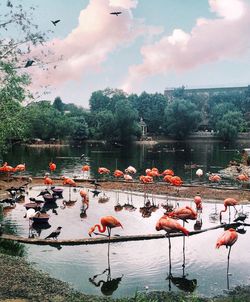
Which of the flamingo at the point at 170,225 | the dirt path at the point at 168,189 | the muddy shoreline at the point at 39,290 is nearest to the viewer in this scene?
the muddy shoreline at the point at 39,290

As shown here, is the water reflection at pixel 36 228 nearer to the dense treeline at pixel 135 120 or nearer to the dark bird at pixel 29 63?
the dark bird at pixel 29 63

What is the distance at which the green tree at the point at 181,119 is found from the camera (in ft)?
355

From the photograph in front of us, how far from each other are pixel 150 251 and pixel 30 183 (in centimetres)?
1724

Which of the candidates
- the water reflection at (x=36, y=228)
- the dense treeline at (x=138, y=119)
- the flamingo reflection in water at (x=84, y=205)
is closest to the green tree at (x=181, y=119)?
the dense treeline at (x=138, y=119)

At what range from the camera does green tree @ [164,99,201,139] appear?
355 feet

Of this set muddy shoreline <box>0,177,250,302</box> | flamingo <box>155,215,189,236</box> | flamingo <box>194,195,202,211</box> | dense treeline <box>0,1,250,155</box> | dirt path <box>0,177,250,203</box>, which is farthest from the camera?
dense treeline <box>0,1,250,155</box>

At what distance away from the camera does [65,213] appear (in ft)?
77.3

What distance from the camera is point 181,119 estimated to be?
108375 mm

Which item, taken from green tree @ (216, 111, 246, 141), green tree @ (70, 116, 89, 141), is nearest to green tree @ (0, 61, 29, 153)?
green tree @ (70, 116, 89, 141)

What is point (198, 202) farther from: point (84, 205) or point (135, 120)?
point (135, 120)

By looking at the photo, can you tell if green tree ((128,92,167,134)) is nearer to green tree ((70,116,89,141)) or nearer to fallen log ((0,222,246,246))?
green tree ((70,116,89,141))

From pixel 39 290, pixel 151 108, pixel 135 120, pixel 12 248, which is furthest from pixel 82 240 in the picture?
pixel 151 108

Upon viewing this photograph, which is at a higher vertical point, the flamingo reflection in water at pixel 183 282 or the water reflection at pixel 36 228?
the water reflection at pixel 36 228

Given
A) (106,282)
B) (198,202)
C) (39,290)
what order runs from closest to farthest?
Answer: (39,290), (106,282), (198,202)
